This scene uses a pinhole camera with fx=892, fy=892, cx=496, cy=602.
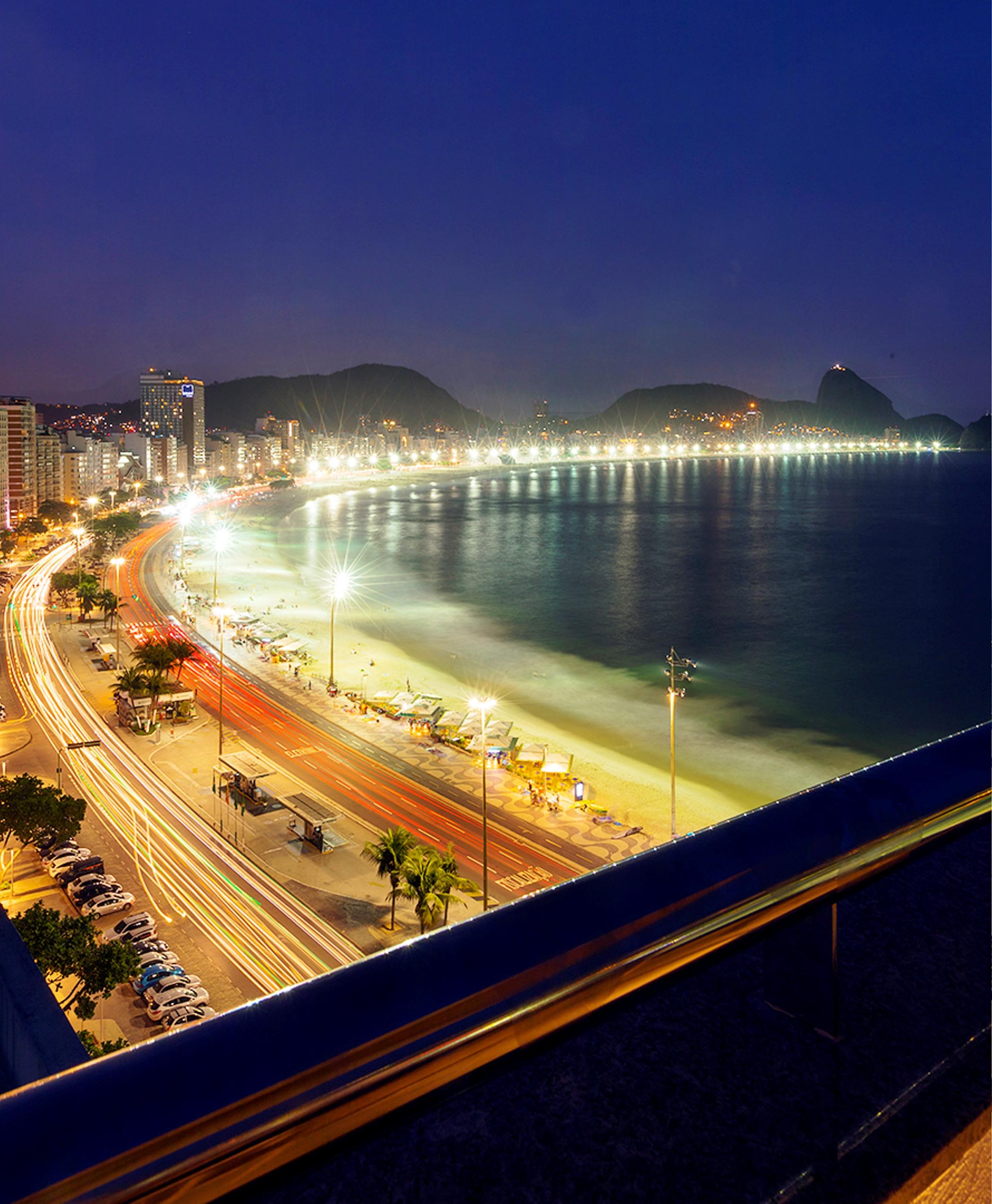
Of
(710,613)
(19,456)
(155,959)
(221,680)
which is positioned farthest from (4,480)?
(155,959)

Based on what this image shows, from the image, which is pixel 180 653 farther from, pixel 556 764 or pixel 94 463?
pixel 94 463

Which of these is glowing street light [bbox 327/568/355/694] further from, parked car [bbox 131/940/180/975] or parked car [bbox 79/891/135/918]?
Result: parked car [bbox 131/940/180/975]

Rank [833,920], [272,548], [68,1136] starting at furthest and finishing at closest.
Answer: [272,548]
[833,920]
[68,1136]

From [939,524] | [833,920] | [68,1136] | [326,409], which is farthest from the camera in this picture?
[326,409]

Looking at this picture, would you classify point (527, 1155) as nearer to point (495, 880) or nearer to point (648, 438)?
point (495, 880)

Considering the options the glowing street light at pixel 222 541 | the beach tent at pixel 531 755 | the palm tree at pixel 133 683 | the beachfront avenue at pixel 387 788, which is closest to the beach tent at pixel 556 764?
the beach tent at pixel 531 755

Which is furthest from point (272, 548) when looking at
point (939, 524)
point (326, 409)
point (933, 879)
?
point (326, 409)
